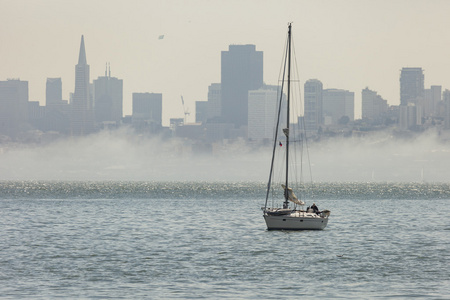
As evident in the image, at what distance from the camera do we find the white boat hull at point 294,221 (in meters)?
86.7

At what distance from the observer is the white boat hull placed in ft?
284

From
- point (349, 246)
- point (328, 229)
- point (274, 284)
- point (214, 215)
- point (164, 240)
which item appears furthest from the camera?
point (214, 215)

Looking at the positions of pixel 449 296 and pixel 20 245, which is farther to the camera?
pixel 20 245

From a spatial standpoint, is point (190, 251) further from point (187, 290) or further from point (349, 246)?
point (187, 290)

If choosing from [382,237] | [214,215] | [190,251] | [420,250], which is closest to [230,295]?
[190,251]

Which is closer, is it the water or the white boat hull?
the water

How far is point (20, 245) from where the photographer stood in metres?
74.6

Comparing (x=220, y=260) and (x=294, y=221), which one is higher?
(x=294, y=221)

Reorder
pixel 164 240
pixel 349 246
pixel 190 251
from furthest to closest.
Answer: pixel 164 240 → pixel 349 246 → pixel 190 251

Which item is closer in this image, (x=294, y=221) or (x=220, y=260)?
(x=220, y=260)

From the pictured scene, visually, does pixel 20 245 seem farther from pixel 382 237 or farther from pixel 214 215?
pixel 214 215

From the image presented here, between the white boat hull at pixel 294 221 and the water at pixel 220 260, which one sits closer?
the water at pixel 220 260

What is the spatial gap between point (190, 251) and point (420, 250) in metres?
18.9

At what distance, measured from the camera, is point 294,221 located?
86.8 meters
